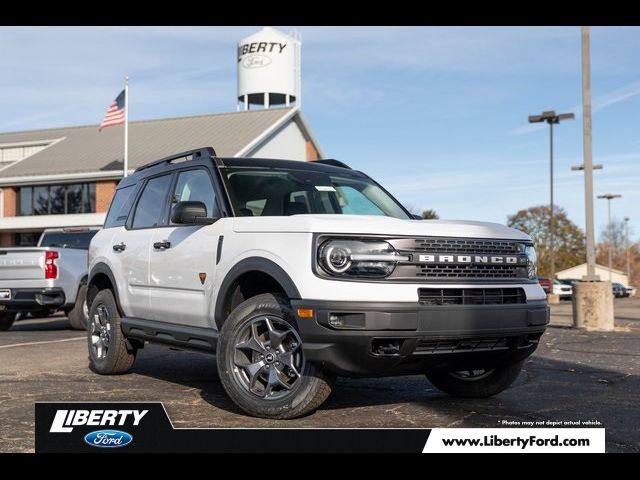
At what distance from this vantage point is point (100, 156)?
139ft

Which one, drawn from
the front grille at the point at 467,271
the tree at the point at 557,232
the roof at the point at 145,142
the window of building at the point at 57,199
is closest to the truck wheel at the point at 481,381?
the front grille at the point at 467,271

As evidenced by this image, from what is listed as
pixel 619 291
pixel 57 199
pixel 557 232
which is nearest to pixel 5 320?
pixel 57 199

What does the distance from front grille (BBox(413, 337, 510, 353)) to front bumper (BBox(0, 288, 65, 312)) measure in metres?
8.96

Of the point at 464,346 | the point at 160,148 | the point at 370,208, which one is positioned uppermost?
the point at 160,148

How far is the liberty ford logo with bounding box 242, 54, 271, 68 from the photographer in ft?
173

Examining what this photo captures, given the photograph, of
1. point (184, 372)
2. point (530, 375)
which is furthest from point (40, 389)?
point (530, 375)

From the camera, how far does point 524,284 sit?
541 cm

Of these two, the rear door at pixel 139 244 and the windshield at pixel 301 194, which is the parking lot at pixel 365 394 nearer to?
the rear door at pixel 139 244

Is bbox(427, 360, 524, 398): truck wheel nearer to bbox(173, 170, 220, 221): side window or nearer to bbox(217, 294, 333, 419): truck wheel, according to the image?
bbox(217, 294, 333, 419): truck wheel

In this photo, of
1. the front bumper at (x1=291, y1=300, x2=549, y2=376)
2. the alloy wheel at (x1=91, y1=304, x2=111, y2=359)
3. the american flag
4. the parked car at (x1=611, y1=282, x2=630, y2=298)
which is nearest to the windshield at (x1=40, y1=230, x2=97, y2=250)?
the alloy wheel at (x1=91, y1=304, x2=111, y2=359)

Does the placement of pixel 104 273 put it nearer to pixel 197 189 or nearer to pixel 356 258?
pixel 197 189

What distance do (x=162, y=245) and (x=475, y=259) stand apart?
2564mm

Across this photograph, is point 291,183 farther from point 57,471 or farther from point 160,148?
point 160,148
